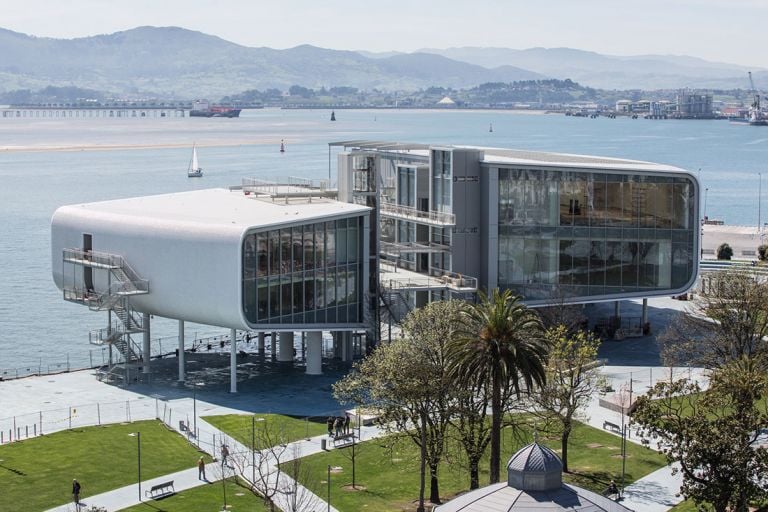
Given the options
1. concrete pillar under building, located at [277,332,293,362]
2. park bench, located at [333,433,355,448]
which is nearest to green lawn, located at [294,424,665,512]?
park bench, located at [333,433,355,448]

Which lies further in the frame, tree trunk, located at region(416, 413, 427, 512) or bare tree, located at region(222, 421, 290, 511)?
bare tree, located at region(222, 421, 290, 511)

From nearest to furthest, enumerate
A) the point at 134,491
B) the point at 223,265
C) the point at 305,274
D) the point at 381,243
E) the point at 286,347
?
1. the point at 134,491
2. the point at 223,265
3. the point at 305,274
4. the point at 286,347
5. the point at 381,243

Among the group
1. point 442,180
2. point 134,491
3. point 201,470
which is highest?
point 442,180

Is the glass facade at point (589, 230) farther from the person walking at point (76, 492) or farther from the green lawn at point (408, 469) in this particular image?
the person walking at point (76, 492)

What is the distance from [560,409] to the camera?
59.2 m

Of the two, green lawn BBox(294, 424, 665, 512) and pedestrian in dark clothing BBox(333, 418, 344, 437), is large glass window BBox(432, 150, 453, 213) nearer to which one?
green lawn BBox(294, 424, 665, 512)

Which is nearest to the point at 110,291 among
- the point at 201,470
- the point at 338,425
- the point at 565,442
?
the point at 338,425

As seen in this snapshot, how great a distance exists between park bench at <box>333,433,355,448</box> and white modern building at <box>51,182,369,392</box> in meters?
12.6

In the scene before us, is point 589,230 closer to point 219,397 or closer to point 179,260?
point 179,260

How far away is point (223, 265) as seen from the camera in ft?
242

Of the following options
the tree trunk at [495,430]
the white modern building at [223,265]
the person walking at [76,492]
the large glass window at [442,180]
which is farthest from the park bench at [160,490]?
the large glass window at [442,180]

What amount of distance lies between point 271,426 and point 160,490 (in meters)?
10.5

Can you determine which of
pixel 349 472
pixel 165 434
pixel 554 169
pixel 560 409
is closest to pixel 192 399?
pixel 165 434

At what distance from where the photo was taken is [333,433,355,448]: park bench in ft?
207
